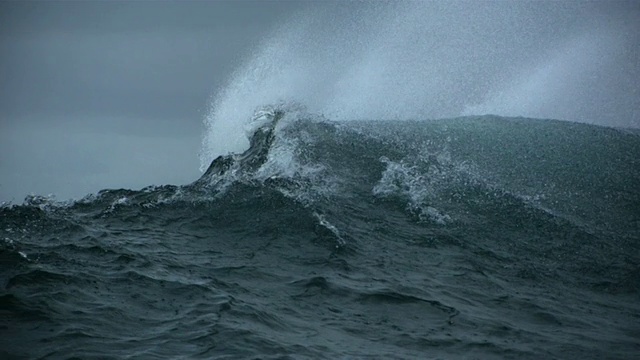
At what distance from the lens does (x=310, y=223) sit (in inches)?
603

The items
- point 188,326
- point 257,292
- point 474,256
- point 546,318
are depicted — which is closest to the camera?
point 188,326

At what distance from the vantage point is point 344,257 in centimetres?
1348

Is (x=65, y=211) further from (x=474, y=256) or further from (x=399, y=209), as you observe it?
(x=474, y=256)

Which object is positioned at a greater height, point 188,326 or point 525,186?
point 525,186

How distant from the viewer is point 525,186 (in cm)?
1919

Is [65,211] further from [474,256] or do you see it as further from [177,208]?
[474,256]

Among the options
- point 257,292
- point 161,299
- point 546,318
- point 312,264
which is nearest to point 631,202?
point 546,318

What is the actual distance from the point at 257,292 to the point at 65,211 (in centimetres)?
858

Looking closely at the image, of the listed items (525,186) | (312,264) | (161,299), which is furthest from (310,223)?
(525,186)

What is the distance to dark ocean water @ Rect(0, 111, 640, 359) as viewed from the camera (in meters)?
9.39

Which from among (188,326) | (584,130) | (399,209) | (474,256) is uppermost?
(584,130)

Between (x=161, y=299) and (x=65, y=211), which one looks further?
(x=65, y=211)

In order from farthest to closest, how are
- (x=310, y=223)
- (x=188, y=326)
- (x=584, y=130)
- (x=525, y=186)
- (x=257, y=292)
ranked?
(x=584, y=130) → (x=525, y=186) → (x=310, y=223) → (x=257, y=292) → (x=188, y=326)

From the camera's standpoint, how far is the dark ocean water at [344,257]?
939 cm
